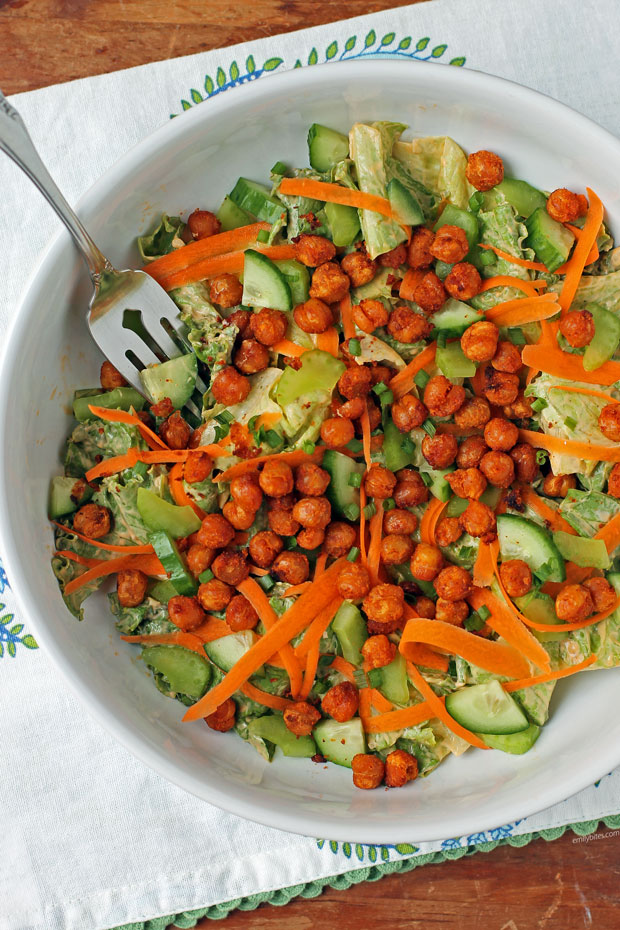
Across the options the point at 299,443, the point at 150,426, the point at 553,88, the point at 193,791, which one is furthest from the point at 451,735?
the point at 553,88

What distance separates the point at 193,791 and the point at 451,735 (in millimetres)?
1082

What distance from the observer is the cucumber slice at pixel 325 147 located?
314 cm

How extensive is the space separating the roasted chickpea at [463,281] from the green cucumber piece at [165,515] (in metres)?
1.41

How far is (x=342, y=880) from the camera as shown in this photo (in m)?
3.60

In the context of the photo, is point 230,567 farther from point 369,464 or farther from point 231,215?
point 231,215

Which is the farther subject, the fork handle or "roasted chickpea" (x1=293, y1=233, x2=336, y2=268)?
"roasted chickpea" (x1=293, y1=233, x2=336, y2=268)

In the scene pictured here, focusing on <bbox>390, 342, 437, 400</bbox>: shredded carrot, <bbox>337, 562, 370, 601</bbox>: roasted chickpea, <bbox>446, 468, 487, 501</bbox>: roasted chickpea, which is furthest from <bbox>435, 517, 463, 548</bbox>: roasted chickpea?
<bbox>390, 342, 437, 400</bbox>: shredded carrot

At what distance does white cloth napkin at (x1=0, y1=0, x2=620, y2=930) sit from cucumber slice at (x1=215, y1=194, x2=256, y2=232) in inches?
26.6

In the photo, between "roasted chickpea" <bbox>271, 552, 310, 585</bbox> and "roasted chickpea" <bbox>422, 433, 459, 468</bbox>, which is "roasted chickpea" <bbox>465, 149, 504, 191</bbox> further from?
"roasted chickpea" <bbox>271, 552, 310, 585</bbox>

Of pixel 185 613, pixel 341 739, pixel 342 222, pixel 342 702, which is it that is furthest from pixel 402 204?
pixel 341 739

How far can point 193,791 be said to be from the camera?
299 cm

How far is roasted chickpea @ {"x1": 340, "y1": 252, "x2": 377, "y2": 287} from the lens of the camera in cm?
312

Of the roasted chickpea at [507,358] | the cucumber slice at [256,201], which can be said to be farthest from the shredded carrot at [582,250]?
the cucumber slice at [256,201]

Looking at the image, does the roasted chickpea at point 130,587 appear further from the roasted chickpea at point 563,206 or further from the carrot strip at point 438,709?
the roasted chickpea at point 563,206
